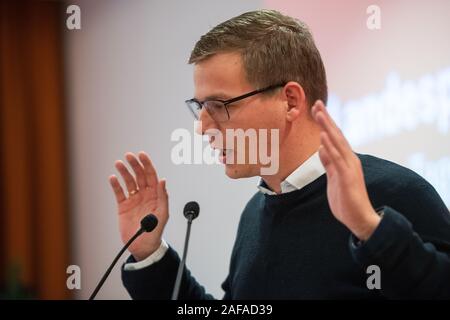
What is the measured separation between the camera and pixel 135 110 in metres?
2.10

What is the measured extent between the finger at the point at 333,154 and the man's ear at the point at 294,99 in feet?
1.02

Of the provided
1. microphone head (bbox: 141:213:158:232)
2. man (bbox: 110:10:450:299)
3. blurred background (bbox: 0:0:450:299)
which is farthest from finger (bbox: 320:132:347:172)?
blurred background (bbox: 0:0:450:299)

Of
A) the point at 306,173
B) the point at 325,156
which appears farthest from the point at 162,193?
the point at 325,156

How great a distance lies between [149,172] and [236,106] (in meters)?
0.24

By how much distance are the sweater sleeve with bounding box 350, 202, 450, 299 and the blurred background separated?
0.62 meters

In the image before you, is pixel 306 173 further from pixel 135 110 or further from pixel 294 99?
pixel 135 110

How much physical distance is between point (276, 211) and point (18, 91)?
68.7 inches

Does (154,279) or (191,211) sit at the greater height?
(191,211)

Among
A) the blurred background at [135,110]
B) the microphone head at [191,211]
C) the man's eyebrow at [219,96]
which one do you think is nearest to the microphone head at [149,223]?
the microphone head at [191,211]

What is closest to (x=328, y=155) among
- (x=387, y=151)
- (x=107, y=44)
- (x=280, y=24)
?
(x=280, y=24)

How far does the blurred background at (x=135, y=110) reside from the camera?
155 centimetres

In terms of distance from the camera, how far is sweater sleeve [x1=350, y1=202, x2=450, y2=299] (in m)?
0.84
